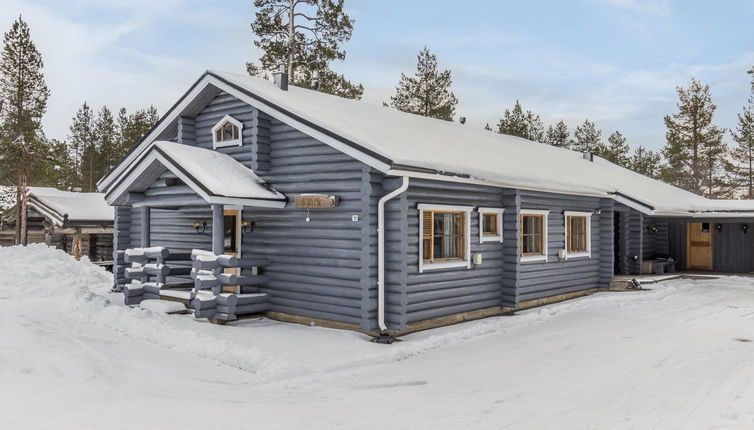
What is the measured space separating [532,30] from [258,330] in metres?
16.4

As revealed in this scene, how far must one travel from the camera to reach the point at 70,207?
22.5 m

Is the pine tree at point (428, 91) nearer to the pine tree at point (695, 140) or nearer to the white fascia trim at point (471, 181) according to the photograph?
the pine tree at point (695, 140)

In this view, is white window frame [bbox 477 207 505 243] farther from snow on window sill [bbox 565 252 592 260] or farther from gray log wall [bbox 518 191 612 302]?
snow on window sill [bbox 565 252 592 260]

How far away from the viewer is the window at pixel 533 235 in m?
12.6

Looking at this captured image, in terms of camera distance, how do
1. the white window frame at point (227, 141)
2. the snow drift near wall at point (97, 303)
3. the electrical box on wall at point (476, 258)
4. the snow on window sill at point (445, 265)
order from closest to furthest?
the snow drift near wall at point (97, 303)
the snow on window sill at point (445, 265)
the electrical box on wall at point (476, 258)
the white window frame at point (227, 141)

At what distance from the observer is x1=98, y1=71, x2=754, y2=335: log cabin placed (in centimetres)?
932

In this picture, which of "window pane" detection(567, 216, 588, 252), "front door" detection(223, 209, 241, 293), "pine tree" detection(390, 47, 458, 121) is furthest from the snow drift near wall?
"pine tree" detection(390, 47, 458, 121)

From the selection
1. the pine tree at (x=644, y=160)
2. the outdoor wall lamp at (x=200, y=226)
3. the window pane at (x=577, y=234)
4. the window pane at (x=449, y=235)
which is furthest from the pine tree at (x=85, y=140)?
the pine tree at (x=644, y=160)

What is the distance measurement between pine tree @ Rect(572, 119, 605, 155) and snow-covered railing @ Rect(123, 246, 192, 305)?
124 ft

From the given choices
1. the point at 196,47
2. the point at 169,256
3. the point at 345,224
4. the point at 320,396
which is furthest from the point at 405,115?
the point at 196,47

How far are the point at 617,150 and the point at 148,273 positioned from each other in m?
40.6

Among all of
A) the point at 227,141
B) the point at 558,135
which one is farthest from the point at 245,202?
the point at 558,135

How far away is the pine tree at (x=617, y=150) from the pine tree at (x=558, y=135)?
3.42 m

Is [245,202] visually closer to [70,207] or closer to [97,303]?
[97,303]
